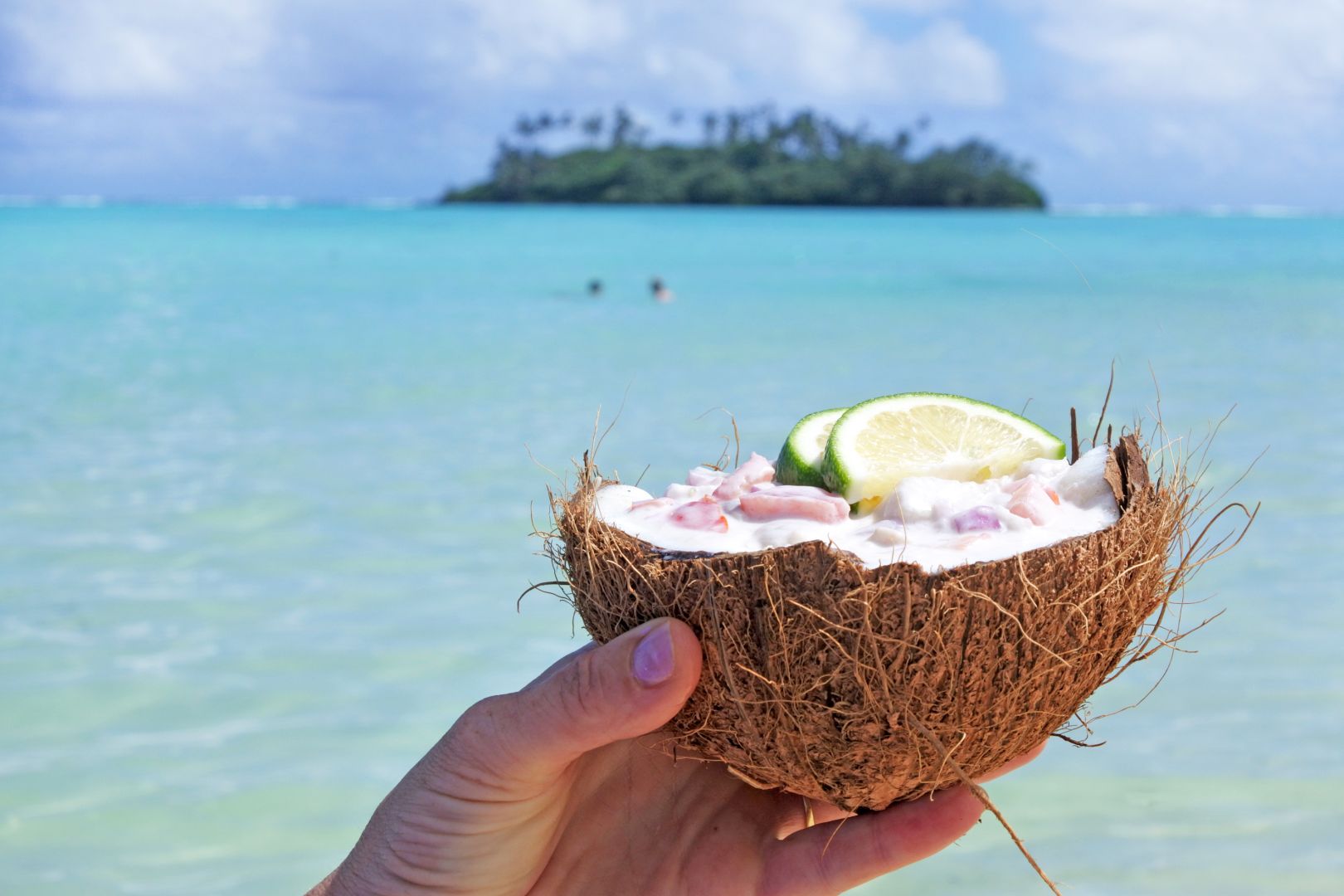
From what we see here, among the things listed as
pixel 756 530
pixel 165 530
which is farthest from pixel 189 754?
pixel 756 530

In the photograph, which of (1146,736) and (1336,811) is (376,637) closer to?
(1146,736)

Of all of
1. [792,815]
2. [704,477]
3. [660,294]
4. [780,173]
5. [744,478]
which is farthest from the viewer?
[780,173]

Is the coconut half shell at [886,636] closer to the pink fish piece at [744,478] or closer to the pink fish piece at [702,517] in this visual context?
the pink fish piece at [702,517]

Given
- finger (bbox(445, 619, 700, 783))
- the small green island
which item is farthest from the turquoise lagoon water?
the small green island

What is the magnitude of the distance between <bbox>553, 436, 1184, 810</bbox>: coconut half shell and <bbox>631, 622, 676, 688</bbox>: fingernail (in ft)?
0.17

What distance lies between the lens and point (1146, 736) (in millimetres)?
4125

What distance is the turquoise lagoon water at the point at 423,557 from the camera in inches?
144

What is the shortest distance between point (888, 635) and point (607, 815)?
889mm

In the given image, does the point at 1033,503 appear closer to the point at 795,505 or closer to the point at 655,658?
the point at 795,505

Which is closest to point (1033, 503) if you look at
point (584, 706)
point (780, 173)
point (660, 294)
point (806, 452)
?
point (806, 452)

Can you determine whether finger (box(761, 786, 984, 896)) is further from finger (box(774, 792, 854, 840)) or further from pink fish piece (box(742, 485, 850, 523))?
pink fish piece (box(742, 485, 850, 523))

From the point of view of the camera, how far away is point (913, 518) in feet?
5.08

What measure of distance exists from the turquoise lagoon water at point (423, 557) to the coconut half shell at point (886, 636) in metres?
0.21

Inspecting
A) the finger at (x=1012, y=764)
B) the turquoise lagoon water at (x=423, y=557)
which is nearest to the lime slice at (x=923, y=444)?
the turquoise lagoon water at (x=423, y=557)
